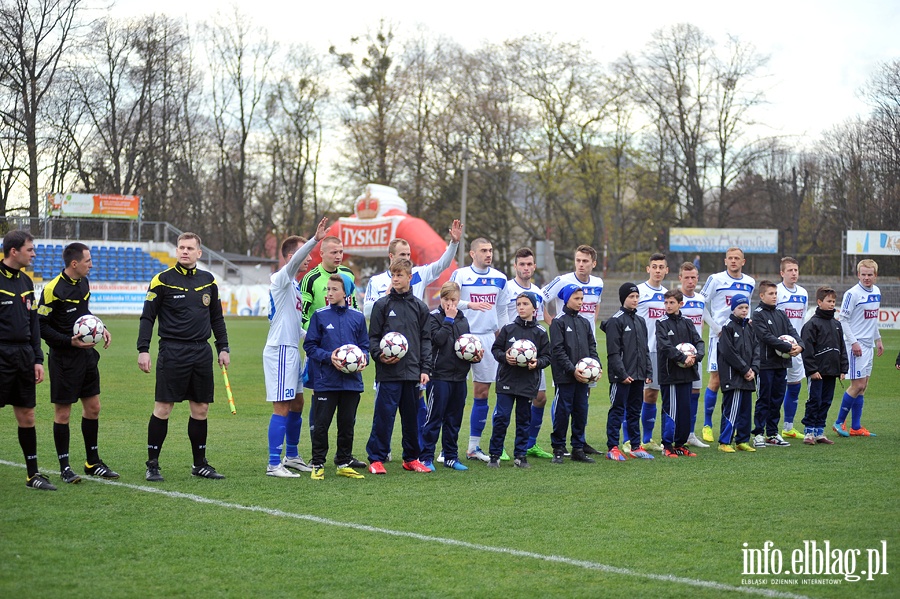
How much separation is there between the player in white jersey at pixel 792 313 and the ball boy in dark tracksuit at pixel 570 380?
138 inches

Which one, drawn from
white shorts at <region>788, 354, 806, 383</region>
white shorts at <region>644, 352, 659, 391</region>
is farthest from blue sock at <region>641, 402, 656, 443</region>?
white shorts at <region>788, 354, 806, 383</region>

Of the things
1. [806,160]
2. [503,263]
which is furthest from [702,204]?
[503,263]

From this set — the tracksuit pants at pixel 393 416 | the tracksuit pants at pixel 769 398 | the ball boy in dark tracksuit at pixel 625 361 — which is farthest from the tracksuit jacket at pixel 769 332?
the tracksuit pants at pixel 393 416

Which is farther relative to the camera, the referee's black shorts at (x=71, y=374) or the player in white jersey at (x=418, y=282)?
the player in white jersey at (x=418, y=282)

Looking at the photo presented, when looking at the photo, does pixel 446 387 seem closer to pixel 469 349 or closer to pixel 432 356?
pixel 432 356

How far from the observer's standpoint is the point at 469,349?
9.18m

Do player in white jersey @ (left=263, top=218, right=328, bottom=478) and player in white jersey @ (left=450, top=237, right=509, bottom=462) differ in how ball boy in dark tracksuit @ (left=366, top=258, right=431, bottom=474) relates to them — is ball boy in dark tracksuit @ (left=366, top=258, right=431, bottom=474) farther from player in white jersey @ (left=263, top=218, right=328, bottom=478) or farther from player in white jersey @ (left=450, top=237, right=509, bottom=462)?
player in white jersey @ (left=450, top=237, right=509, bottom=462)

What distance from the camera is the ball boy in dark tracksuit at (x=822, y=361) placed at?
1138cm

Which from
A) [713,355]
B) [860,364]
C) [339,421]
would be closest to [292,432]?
[339,421]

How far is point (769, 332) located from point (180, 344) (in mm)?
6701

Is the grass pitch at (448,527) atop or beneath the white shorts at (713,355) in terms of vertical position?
beneath

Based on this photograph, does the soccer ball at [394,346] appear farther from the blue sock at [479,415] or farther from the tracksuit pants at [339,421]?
the blue sock at [479,415]

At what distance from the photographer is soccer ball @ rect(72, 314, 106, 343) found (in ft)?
26.2

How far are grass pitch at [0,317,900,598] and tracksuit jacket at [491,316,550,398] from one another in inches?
32.4
